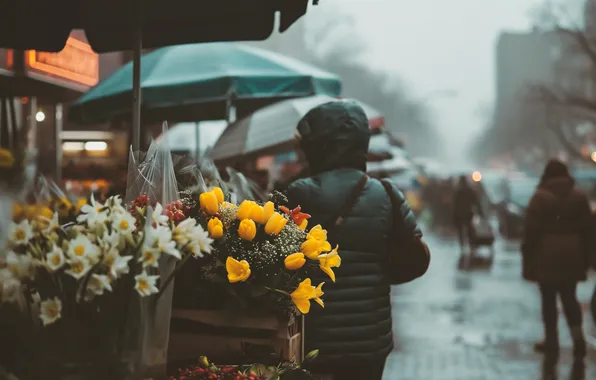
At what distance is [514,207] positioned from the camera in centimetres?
2809

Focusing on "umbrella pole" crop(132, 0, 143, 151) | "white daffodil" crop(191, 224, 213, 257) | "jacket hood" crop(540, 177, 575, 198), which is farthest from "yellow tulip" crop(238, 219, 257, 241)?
"jacket hood" crop(540, 177, 575, 198)

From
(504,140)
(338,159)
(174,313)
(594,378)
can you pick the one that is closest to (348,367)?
(338,159)

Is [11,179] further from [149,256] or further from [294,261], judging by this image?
[294,261]

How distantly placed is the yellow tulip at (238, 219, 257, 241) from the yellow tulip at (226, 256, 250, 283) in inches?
4.0

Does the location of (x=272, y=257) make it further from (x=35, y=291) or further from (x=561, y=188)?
(x=561, y=188)

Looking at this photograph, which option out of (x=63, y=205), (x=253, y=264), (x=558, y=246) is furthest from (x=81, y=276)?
(x=558, y=246)

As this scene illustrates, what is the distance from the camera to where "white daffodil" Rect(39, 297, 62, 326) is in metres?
2.36

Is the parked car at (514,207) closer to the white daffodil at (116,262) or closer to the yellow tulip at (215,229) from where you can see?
the yellow tulip at (215,229)

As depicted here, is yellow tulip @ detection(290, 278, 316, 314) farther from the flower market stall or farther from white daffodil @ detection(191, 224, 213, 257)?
white daffodil @ detection(191, 224, 213, 257)

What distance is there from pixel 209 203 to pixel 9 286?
104 cm

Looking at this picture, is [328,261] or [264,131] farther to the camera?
[264,131]

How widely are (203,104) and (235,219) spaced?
5194mm

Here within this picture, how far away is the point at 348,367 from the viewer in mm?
4266

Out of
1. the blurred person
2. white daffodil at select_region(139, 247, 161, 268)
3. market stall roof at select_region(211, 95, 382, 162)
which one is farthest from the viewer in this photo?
the blurred person
